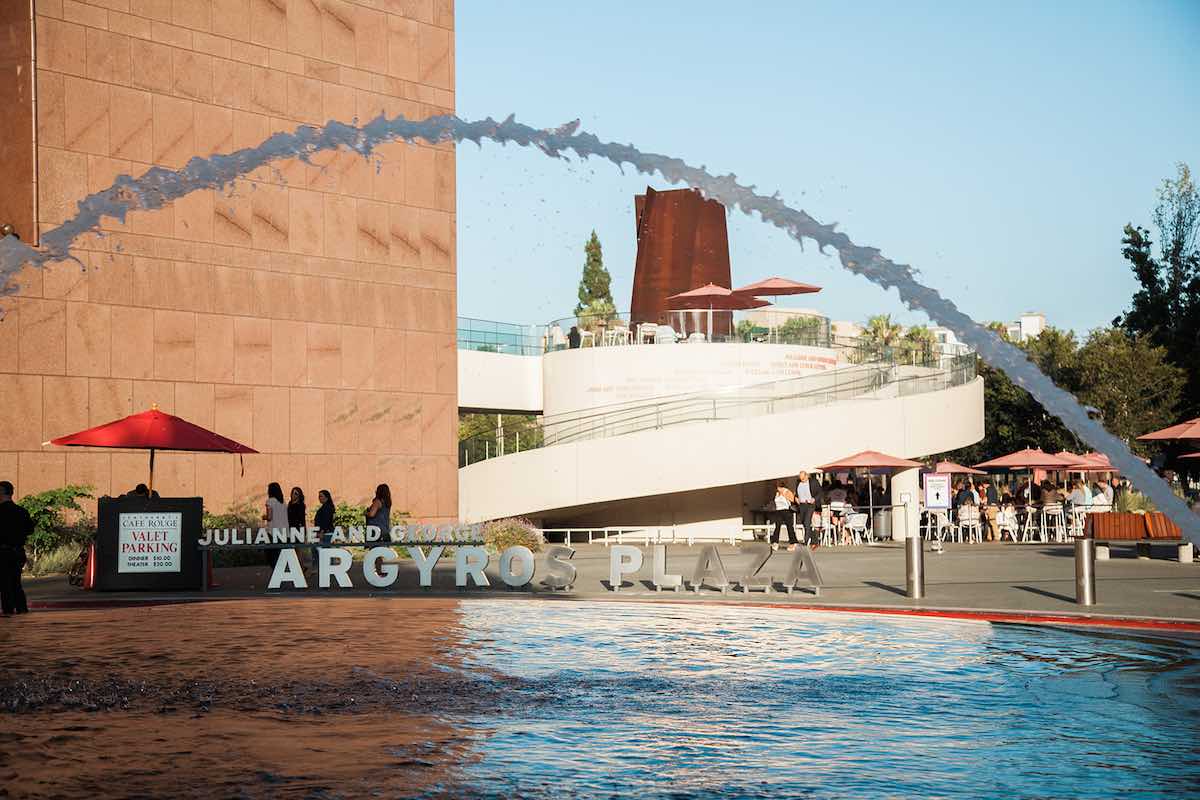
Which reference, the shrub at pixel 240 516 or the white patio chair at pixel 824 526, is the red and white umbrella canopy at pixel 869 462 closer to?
the white patio chair at pixel 824 526

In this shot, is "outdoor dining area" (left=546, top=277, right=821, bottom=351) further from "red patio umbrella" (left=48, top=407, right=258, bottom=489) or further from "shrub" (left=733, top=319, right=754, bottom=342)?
"red patio umbrella" (left=48, top=407, right=258, bottom=489)

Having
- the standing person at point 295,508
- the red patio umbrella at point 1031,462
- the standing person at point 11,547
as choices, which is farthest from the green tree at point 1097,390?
the standing person at point 11,547

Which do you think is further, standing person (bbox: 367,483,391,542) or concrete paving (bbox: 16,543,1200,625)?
standing person (bbox: 367,483,391,542)

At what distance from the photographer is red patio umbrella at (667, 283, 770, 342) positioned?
51.5 metres

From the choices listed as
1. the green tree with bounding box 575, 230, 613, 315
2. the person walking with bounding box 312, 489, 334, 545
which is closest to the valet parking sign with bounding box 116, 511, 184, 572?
the person walking with bounding box 312, 489, 334, 545

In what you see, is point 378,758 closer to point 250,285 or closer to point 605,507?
point 250,285

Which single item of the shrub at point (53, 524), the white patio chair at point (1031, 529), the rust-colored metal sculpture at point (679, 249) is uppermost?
the rust-colored metal sculpture at point (679, 249)

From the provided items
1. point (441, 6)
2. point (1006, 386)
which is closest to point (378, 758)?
point (441, 6)

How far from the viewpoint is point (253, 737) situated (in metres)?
9.02

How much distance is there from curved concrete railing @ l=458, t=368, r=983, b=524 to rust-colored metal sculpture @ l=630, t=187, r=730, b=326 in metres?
36.7

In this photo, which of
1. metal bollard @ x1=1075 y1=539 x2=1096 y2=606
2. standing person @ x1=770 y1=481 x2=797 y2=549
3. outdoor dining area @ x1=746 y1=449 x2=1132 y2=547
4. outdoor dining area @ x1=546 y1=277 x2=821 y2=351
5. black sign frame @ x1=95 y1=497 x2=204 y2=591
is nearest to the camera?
metal bollard @ x1=1075 y1=539 x2=1096 y2=606

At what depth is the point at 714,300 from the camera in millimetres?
60625

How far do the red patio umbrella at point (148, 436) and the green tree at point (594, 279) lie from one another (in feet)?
299

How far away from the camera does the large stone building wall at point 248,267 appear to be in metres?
30.4
